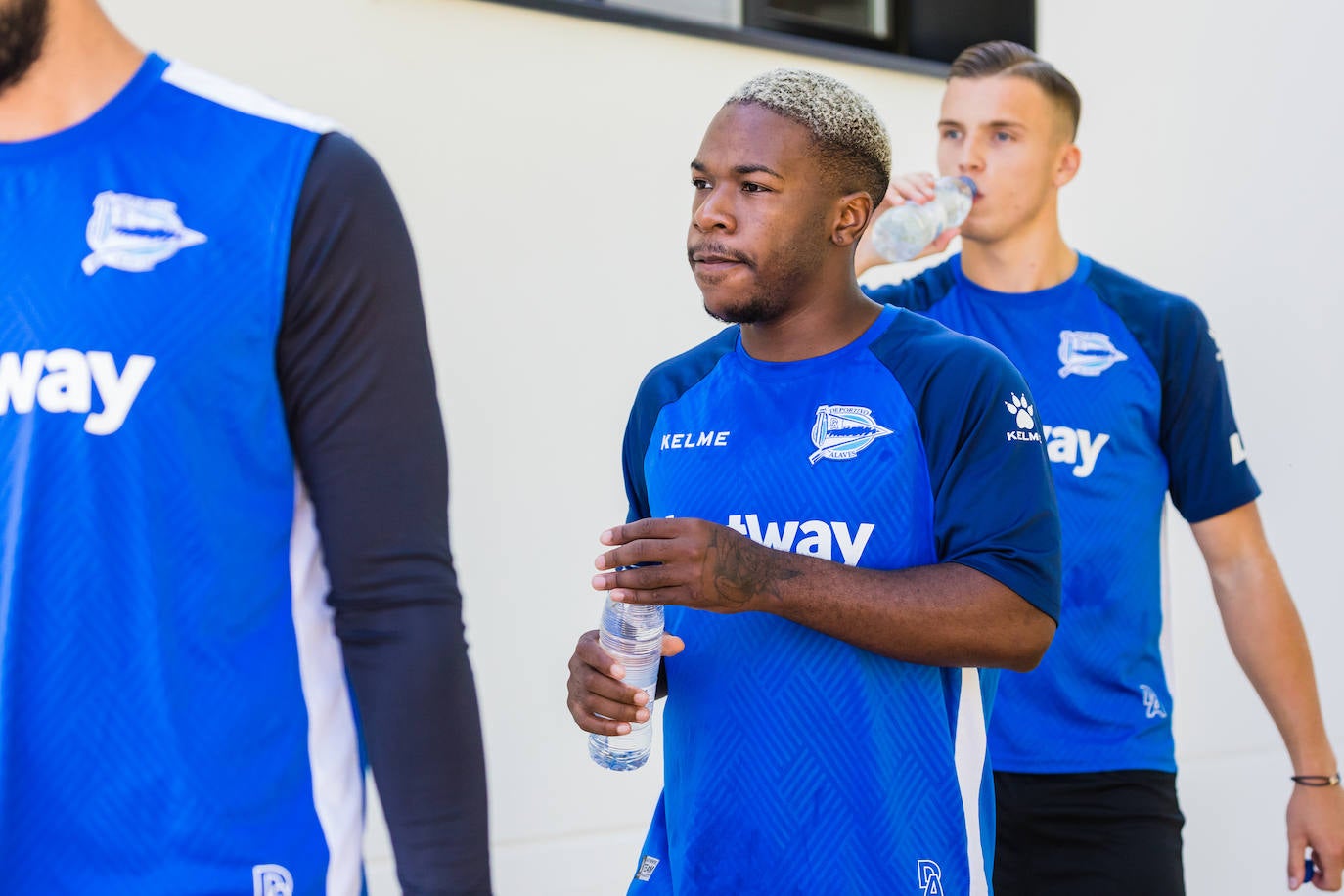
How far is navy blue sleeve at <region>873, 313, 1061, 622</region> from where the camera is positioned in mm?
1883

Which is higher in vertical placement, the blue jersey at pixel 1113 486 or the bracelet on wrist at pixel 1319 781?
the blue jersey at pixel 1113 486

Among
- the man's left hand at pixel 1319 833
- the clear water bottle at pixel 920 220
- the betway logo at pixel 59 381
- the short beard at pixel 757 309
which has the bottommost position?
the man's left hand at pixel 1319 833

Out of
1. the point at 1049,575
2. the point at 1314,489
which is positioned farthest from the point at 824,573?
the point at 1314,489

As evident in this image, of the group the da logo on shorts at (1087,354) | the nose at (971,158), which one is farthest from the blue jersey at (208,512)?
the nose at (971,158)

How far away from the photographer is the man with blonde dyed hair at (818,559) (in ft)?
6.04

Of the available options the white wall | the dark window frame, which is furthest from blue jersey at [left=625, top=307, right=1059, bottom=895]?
the dark window frame

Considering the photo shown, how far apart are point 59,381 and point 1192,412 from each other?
2.23 metres

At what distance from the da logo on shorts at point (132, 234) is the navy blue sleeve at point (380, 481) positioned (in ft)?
0.34

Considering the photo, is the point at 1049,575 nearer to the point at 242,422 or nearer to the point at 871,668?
the point at 871,668

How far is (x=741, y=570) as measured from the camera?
5.88ft

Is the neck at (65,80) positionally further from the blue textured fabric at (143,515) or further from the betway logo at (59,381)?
the betway logo at (59,381)

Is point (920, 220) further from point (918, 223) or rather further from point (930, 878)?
point (930, 878)

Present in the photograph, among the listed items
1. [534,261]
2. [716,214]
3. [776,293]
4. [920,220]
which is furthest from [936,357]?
[534,261]

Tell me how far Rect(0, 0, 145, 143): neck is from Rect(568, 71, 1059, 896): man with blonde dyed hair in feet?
2.59
